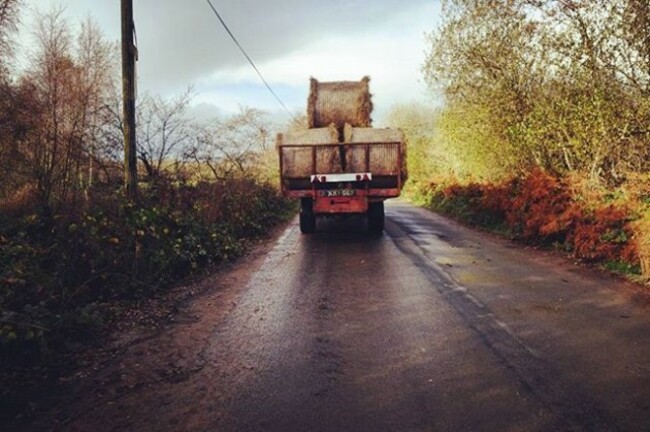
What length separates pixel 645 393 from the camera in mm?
3699

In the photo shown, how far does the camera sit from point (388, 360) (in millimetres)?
4430

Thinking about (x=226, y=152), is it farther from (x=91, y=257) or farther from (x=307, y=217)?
(x=91, y=257)

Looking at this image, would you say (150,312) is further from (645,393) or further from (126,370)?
(645,393)

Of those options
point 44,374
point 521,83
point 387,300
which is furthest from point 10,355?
point 521,83

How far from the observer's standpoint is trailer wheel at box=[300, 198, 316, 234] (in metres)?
13.8

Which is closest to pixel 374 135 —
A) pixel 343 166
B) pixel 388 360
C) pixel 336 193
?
pixel 343 166

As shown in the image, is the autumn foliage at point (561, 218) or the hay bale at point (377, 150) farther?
the hay bale at point (377, 150)

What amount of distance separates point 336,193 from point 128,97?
5859mm

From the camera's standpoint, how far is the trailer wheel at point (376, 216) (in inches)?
541

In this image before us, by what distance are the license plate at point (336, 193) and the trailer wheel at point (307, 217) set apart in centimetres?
146

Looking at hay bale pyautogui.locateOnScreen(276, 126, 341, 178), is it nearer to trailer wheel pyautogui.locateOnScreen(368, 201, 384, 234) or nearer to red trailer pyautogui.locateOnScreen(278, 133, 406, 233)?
red trailer pyautogui.locateOnScreen(278, 133, 406, 233)

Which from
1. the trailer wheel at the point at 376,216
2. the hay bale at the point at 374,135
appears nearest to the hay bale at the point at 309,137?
the hay bale at the point at 374,135

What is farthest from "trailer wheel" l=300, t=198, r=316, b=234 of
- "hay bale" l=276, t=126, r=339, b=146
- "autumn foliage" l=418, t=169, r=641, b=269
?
"autumn foliage" l=418, t=169, r=641, b=269

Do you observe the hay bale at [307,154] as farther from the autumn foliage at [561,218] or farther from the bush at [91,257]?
the autumn foliage at [561,218]
